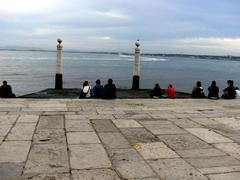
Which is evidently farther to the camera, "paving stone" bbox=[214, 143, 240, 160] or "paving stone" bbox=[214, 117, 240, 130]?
"paving stone" bbox=[214, 117, 240, 130]

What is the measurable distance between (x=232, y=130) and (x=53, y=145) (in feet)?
13.6

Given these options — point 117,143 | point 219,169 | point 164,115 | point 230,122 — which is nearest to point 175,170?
point 219,169

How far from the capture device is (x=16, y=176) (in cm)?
549

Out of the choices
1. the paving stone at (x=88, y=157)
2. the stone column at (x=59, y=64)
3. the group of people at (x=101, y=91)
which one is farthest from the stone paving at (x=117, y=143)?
the stone column at (x=59, y=64)

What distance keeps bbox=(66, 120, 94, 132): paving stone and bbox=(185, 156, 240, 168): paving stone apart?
2.82m

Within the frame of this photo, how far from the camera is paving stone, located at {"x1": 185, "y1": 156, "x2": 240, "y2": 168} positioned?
625 cm

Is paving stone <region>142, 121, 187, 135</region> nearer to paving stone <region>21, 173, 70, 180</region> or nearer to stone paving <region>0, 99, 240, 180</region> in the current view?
stone paving <region>0, 99, 240, 180</region>

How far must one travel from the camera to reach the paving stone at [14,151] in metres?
6.26

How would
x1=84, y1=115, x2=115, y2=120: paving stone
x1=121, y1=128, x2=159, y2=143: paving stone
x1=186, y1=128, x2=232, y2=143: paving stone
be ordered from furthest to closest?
x1=84, y1=115, x2=115, y2=120: paving stone → x1=186, y1=128, x2=232, y2=143: paving stone → x1=121, y1=128, x2=159, y2=143: paving stone

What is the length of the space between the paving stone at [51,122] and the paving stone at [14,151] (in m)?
1.37

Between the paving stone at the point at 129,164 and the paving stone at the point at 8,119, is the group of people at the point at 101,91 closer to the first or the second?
the paving stone at the point at 8,119

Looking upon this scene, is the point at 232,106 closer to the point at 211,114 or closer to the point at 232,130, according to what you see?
the point at 211,114

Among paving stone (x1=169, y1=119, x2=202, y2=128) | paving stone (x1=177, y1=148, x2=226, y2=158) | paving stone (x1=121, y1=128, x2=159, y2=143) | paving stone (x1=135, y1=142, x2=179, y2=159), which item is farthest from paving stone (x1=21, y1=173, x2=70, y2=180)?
paving stone (x1=169, y1=119, x2=202, y2=128)

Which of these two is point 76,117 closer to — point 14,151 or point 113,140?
point 113,140
